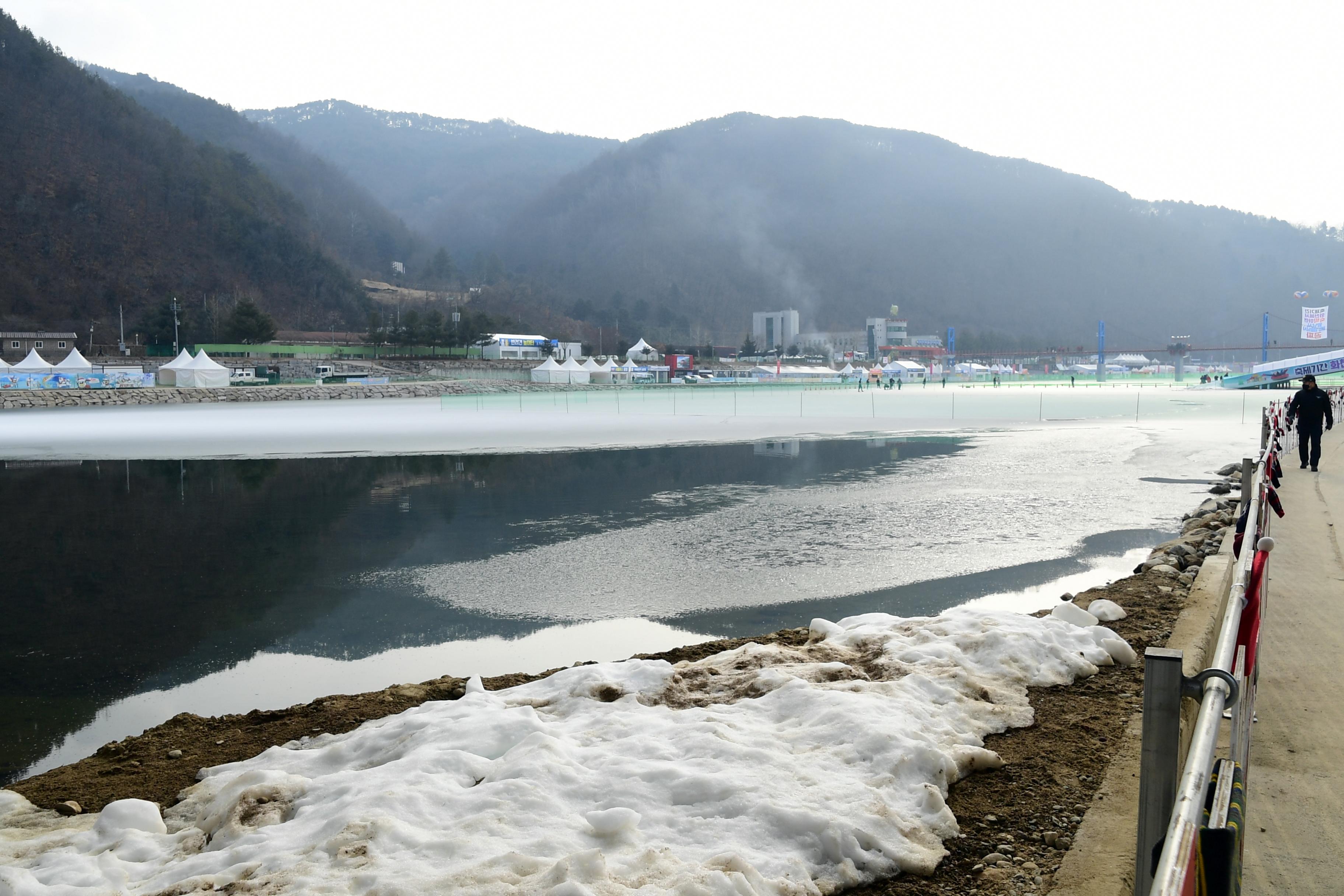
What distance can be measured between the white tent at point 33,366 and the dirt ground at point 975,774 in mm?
74621

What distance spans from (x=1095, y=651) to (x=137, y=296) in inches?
6764

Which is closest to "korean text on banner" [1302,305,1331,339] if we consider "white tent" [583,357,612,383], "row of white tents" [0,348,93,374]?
"white tent" [583,357,612,383]

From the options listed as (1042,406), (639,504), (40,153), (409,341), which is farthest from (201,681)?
(40,153)

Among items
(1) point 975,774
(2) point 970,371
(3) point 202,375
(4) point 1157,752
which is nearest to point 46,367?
(3) point 202,375

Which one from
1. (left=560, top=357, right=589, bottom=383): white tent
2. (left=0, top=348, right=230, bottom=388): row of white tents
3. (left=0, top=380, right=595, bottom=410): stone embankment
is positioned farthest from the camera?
(left=560, top=357, right=589, bottom=383): white tent

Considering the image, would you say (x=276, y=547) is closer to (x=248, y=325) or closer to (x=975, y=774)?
(x=975, y=774)

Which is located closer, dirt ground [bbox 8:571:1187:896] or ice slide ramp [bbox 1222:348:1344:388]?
dirt ground [bbox 8:571:1187:896]

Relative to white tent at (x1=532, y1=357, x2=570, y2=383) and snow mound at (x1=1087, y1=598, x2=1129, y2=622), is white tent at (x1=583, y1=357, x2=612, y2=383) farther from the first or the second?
snow mound at (x1=1087, y1=598, x2=1129, y2=622)

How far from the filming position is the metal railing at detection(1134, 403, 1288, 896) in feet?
6.61

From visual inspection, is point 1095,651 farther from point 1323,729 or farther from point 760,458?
point 760,458

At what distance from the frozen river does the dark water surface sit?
0.04 m

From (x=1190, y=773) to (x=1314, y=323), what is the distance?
164586mm

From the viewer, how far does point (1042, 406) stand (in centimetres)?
5338

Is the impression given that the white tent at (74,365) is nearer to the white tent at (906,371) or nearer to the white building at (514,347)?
the white building at (514,347)
